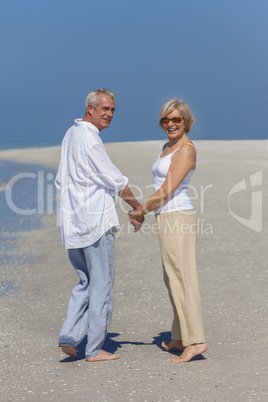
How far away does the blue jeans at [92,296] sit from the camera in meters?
4.76

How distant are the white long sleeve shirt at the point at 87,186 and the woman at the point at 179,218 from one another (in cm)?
31

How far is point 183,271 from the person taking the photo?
4.78 meters

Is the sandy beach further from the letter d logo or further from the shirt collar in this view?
the shirt collar

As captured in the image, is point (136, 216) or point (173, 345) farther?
point (173, 345)

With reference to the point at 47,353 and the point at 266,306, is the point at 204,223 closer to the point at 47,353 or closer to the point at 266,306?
the point at 266,306

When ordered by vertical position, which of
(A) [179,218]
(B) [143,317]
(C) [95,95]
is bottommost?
(B) [143,317]

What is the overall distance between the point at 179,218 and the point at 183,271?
41 cm

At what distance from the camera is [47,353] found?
527 cm

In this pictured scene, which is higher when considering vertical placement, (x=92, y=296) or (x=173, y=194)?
(x=173, y=194)

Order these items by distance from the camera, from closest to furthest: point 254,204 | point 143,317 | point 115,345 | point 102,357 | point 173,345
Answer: point 102,357 < point 173,345 < point 115,345 < point 143,317 < point 254,204

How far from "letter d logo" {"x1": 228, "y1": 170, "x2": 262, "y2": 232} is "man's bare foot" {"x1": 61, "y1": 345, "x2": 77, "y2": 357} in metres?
5.88

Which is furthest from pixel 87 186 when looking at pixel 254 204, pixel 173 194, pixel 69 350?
pixel 254 204

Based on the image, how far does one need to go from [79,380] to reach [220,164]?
628 inches

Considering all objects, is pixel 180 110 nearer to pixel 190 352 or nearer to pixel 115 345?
pixel 190 352
